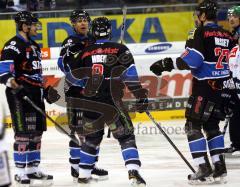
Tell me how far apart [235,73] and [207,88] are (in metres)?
1.32

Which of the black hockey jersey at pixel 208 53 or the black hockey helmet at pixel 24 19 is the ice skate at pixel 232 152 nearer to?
the black hockey jersey at pixel 208 53

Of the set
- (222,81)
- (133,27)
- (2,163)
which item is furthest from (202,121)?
(133,27)

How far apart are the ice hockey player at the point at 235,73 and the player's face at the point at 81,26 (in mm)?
1687

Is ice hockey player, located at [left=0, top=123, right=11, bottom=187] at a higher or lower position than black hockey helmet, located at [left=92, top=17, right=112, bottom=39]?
lower

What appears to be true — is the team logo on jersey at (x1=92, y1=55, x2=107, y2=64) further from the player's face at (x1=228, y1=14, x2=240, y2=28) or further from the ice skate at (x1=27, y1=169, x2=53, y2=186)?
the player's face at (x1=228, y1=14, x2=240, y2=28)

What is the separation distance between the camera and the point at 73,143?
260 inches

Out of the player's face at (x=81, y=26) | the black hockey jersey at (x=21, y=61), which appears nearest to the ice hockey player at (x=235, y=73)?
the player's face at (x=81, y=26)

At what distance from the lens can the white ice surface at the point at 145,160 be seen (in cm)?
652

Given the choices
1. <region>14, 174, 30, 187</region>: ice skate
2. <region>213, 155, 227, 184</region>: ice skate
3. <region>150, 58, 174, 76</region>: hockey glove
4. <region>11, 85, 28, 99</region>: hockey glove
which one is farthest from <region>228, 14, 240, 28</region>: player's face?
<region>14, 174, 30, 187</region>: ice skate

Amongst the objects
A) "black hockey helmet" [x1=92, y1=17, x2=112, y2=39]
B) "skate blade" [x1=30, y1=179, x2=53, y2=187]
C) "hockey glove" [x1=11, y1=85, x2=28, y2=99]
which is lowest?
"skate blade" [x1=30, y1=179, x2=53, y2=187]

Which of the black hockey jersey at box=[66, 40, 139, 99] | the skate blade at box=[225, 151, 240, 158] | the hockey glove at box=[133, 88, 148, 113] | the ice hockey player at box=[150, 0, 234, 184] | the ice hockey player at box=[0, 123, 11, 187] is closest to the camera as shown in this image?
the ice hockey player at box=[0, 123, 11, 187]

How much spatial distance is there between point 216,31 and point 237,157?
204cm

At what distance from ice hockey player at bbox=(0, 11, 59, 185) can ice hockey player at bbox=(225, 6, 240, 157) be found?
222 centimetres

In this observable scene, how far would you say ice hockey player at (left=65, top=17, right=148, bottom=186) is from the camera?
5.86 metres
